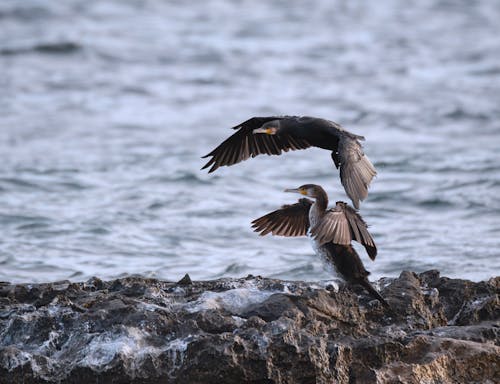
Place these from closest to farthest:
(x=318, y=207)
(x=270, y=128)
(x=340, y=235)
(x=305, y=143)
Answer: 1. (x=340, y=235)
2. (x=318, y=207)
3. (x=270, y=128)
4. (x=305, y=143)

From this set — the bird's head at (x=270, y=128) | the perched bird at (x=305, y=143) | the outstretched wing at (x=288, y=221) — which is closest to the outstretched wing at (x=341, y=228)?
the perched bird at (x=305, y=143)

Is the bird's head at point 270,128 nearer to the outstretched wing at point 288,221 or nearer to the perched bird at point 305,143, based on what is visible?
the perched bird at point 305,143

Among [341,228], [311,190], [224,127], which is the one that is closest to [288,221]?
[311,190]

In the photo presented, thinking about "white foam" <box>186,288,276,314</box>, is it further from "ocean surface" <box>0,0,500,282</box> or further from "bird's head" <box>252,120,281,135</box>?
"ocean surface" <box>0,0,500,282</box>

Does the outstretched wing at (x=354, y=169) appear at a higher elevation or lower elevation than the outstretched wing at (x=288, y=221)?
higher

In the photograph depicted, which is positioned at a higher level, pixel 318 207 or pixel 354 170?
pixel 354 170

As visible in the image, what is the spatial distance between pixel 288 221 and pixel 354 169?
21.7 inches

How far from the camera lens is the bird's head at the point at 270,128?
7758mm

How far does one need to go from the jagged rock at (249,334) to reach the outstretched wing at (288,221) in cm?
88

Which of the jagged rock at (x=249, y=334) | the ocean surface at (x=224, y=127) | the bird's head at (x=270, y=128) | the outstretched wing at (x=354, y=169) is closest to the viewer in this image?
the jagged rock at (x=249, y=334)

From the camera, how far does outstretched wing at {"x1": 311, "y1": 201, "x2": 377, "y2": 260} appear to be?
625cm

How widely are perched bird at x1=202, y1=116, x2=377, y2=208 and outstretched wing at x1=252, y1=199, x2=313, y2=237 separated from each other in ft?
1.11

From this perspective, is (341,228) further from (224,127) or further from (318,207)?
(224,127)

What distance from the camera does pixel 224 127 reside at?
15172 mm
